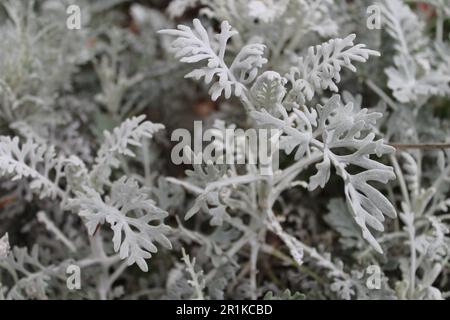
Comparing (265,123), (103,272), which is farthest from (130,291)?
(265,123)

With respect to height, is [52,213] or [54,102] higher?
[54,102]

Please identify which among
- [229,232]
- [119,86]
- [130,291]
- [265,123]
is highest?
[119,86]

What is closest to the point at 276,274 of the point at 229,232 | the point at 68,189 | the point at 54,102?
the point at 229,232

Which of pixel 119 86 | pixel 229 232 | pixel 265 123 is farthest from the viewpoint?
pixel 119 86

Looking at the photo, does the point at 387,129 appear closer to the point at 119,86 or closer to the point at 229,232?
the point at 229,232

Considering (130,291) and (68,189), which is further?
(130,291)

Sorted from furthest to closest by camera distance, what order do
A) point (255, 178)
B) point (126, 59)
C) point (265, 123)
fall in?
point (126, 59) → point (255, 178) → point (265, 123)
